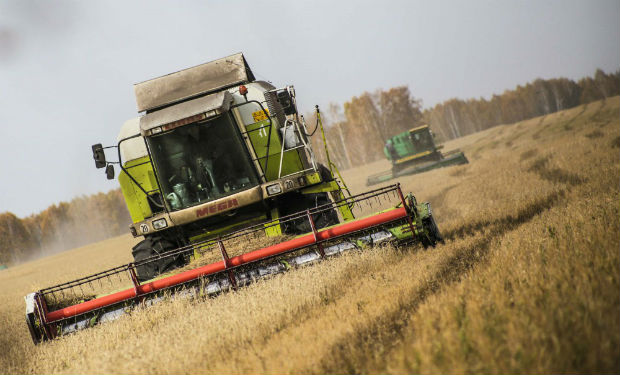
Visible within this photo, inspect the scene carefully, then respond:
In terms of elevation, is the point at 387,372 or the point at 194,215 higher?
the point at 194,215

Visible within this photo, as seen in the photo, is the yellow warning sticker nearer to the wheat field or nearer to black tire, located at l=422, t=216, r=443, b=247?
the wheat field

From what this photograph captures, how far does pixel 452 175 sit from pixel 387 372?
17.4m

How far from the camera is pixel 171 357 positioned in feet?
11.3

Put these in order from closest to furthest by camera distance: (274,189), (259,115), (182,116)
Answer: (182,116)
(274,189)
(259,115)

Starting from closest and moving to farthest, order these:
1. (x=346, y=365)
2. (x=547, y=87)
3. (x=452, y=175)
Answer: (x=346, y=365) → (x=452, y=175) → (x=547, y=87)

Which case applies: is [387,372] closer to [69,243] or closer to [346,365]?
[346,365]

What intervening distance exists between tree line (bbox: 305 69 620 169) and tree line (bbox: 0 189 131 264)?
121 ft

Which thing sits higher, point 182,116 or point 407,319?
point 182,116

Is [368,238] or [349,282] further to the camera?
[368,238]

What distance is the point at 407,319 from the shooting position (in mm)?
3180

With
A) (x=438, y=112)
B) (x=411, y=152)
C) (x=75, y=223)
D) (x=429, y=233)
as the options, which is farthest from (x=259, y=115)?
(x=438, y=112)

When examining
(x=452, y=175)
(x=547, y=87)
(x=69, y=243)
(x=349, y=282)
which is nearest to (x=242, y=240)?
(x=349, y=282)

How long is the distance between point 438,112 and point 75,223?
77.5 meters

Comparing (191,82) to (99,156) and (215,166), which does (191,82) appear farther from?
(99,156)
